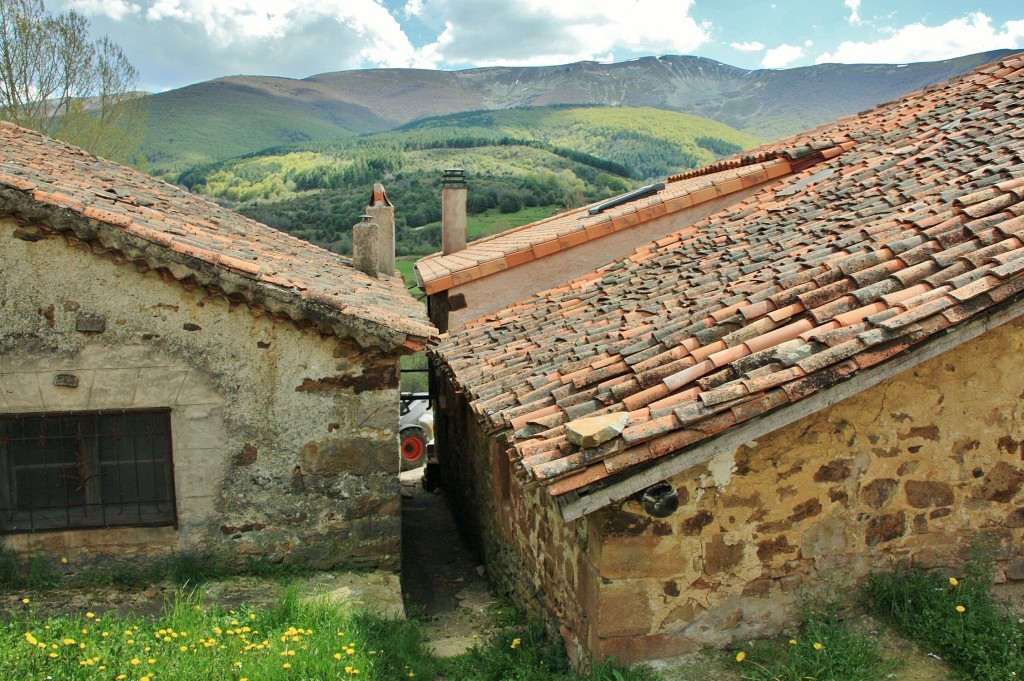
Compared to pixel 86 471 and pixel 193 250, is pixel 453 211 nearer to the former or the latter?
pixel 193 250

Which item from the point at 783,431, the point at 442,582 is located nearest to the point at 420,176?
the point at 442,582

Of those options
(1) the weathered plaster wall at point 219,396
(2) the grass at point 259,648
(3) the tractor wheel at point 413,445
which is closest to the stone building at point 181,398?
(1) the weathered plaster wall at point 219,396

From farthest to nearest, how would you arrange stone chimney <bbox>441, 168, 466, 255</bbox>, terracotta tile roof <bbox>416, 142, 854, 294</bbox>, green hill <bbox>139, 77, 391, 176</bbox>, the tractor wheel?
green hill <bbox>139, 77, 391, 176</bbox> < stone chimney <bbox>441, 168, 466, 255</bbox> < the tractor wheel < terracotta tile roof <bbox>416, 142, 854, 294</bbox>

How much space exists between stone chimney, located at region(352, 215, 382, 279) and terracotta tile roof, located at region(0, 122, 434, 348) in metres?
1.29

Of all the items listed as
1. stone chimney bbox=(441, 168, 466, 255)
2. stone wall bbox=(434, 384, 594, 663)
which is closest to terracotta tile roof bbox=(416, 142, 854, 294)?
stone wall bbox=(434, 384, 594, 663)

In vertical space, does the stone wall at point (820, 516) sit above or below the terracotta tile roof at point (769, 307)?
below

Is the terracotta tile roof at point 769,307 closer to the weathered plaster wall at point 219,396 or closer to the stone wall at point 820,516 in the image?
the stone wall at point 820,516

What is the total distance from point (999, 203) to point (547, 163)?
164 feet

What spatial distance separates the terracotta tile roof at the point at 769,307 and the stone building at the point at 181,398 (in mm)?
1099

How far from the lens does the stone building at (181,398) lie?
6305 mm

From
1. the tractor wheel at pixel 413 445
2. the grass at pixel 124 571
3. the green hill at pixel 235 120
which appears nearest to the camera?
the grass at pixel 124 571

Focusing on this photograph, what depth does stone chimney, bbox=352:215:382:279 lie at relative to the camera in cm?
1033

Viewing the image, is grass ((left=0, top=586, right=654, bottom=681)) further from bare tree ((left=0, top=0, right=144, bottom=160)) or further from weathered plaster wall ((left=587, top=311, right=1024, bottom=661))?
bare tree ((left=0, top=0, right=144, bottom=160))

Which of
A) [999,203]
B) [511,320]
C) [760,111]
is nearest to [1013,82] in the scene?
[999,203]
